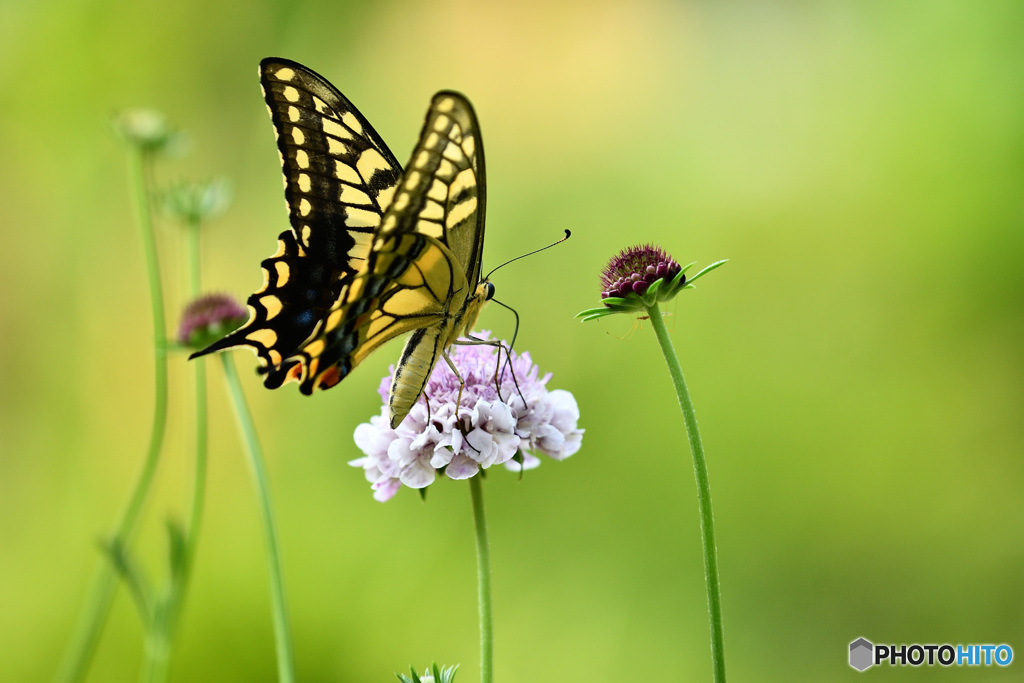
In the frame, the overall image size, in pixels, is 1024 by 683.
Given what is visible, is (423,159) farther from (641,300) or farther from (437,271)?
(641,300)

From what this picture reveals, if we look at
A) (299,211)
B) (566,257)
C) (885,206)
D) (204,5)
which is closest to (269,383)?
(299,211)

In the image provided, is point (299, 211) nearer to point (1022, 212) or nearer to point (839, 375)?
point (839, 375)

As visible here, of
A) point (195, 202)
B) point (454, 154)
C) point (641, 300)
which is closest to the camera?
point (641, 300)

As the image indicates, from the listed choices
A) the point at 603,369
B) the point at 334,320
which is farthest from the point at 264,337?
the point at 603,369

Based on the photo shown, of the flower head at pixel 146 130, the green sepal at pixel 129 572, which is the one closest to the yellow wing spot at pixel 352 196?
the green sepal at pixel 129 572

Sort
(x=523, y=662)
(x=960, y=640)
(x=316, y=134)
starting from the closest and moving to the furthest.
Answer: (x=316, y=134), (x=960, y=640), (x=523, y=662)
